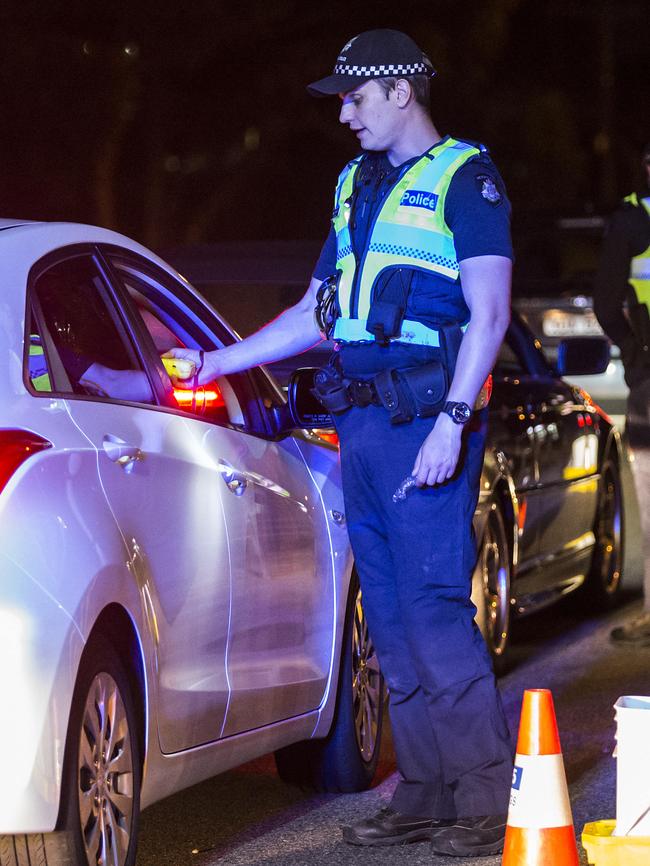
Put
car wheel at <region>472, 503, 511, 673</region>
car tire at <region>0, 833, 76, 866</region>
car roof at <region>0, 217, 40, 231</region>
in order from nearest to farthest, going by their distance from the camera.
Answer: car tire at <region>0, 833, 76, 866</region> → car roof at <region>0, 217, 40, 231</region> → car wheel at <region>472, 503, 511, 673</region>

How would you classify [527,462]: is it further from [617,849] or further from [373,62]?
[617,849]

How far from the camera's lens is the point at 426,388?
518cm

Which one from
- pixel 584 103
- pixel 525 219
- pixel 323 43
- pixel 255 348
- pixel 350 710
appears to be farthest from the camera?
pixel 584 103

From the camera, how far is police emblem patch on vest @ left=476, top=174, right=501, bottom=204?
516 centimetres

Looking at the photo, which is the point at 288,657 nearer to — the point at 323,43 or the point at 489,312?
the point at 489,312

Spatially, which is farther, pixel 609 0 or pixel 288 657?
pixel 609 0

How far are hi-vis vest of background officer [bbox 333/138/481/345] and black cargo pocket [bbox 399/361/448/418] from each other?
0.31 feet

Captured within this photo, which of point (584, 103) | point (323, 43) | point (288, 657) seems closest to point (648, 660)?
point (288, 657)

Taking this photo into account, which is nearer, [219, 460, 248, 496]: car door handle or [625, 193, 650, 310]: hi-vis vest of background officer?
[219, 460, 248, 496]: car door handle

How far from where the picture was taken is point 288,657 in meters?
5.45

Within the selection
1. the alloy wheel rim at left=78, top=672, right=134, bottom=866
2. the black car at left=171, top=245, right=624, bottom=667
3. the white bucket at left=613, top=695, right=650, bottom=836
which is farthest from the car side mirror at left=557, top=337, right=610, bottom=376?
the alloy wheel rim at left=78, top=672, right=134, bottom=866

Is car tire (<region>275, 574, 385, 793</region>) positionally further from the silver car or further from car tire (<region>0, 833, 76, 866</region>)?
car tire (<region>0, 833, 76, 866</region>)

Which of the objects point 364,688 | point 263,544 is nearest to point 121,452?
point 263,544

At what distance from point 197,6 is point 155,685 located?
19.9 meters
